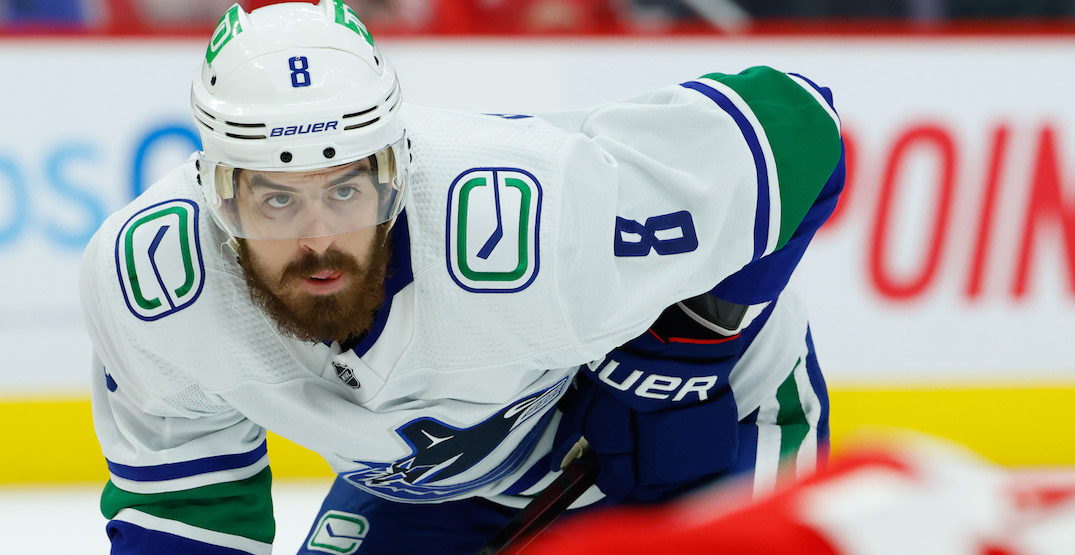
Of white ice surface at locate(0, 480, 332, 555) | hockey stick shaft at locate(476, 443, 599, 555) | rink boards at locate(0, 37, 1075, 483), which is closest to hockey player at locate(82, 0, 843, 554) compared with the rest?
hockey stick shaft at locate(476, 443, 599, 555)

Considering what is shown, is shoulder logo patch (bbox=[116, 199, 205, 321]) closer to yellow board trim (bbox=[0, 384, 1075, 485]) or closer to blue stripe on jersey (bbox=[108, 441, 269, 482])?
blue stripe on jersey (bbox=[108, 441, 269, 482])

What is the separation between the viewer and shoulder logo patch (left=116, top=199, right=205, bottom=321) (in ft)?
4.52

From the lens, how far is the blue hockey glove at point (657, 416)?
1.58m

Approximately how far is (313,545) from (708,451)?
2.07 ft

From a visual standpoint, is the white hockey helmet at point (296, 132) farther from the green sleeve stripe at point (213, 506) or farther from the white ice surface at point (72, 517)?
the white ice surface at point (72, 517)

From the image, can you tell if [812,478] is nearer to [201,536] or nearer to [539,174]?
[539,174]

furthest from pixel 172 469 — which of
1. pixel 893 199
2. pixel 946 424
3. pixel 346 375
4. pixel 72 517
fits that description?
pixel 946 424

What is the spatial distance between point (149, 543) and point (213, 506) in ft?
0.30

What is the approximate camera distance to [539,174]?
1423 mm

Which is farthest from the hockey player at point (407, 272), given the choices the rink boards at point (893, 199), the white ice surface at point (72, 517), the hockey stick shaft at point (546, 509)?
the rink boards at point (893, 199)

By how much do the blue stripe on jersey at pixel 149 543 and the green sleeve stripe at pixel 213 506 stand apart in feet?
0.07

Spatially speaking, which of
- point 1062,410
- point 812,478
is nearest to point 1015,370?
point 1062,410

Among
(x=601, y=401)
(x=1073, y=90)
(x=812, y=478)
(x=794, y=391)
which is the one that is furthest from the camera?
(x=1073, y=90)

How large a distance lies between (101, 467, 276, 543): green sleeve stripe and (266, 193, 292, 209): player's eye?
411mm
